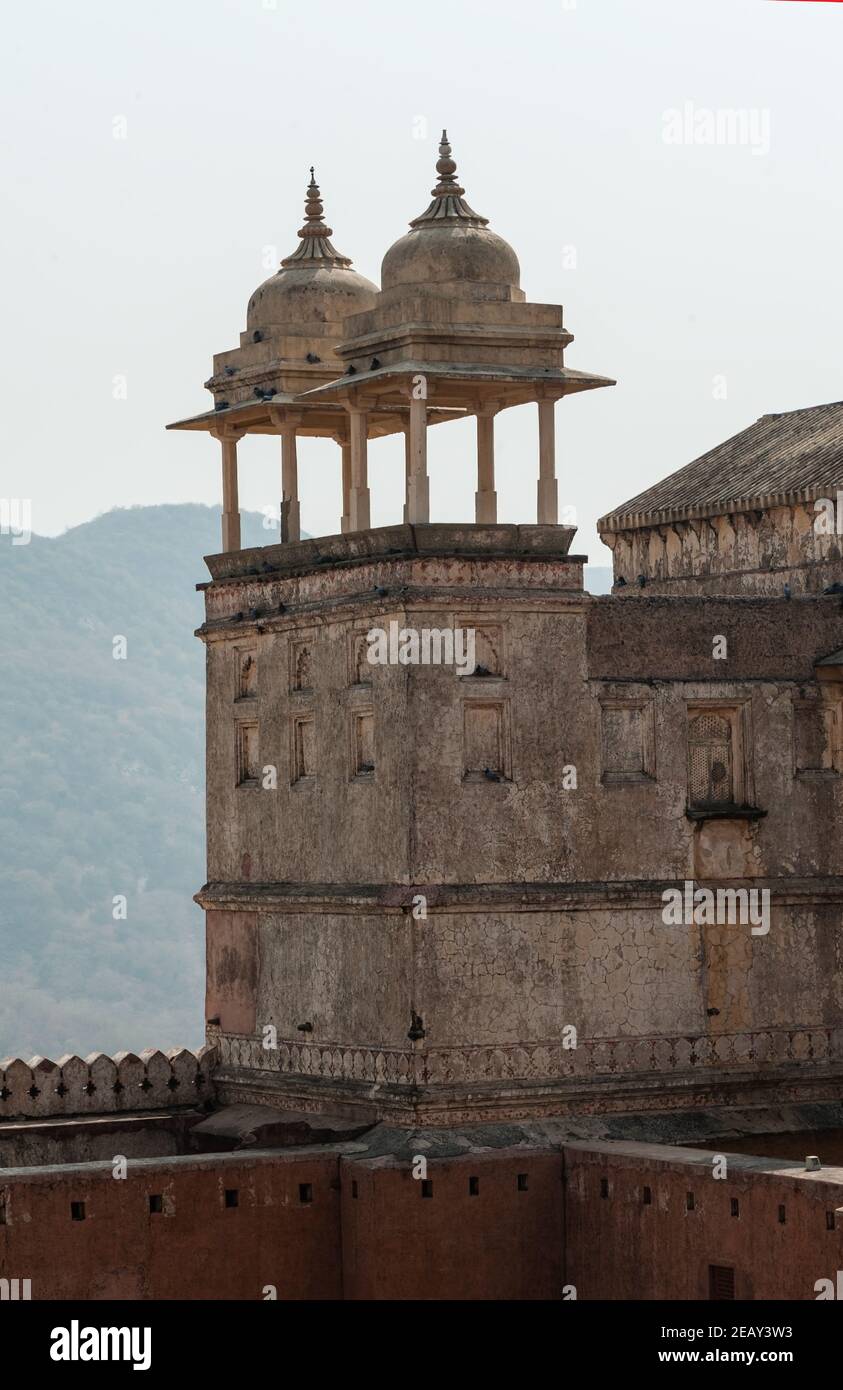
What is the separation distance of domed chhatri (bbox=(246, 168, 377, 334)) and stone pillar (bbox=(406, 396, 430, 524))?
325 centimetres

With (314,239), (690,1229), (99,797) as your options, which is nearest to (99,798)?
(99,797)

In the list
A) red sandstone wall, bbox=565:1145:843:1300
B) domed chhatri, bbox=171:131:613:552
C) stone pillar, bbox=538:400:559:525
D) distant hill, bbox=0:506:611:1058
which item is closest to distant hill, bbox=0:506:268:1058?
distant hill, bbox=0:506:611:1058

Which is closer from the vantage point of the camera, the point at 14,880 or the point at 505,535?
the point at 505,535

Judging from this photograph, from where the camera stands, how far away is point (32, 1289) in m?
24.4

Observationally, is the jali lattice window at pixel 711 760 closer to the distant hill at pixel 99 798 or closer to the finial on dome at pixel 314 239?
the finial on dome at pixel 314 239

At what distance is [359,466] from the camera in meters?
27.2

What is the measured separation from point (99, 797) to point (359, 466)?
125974 millimetres

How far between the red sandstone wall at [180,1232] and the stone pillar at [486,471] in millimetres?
5958

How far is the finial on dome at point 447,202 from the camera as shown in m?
27.2

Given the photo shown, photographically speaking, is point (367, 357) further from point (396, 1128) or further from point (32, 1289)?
point (32, 1289)

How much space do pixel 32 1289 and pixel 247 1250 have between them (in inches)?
74.7

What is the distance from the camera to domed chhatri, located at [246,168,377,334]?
96.7ft

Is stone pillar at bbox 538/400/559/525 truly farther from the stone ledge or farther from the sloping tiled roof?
the sloping tiled roof
